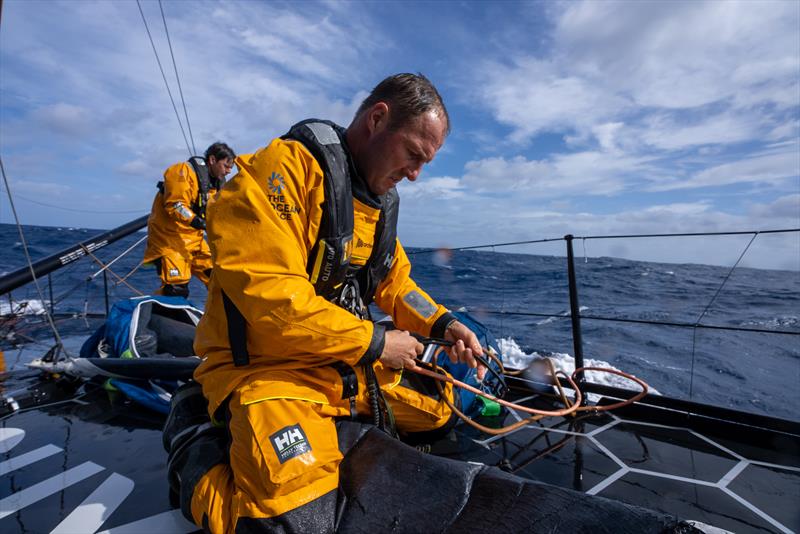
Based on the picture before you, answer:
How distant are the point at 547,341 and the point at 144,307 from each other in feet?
26.1

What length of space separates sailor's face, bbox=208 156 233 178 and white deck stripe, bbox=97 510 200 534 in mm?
3852

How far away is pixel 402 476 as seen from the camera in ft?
4.77

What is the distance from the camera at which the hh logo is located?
1.39 meters

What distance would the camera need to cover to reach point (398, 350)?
1699mm

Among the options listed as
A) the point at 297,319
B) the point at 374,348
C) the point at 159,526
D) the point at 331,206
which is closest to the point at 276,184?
the point at 331,206

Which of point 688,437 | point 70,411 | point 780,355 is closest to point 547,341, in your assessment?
point 780,355

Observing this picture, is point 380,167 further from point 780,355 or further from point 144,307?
point 780,355

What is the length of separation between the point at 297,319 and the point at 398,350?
42 centimetres

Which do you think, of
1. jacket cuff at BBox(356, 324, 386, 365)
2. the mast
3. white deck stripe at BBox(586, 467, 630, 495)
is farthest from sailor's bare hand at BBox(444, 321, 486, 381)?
the mast

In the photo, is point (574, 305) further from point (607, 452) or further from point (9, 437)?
point (9, 437)

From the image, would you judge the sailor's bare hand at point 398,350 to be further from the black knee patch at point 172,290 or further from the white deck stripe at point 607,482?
the black knee patch at point 172,290

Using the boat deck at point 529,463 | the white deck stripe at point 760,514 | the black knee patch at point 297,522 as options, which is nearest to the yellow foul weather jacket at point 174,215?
the boat deck at point 529,463

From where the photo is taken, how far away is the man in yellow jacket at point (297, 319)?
1425 millimetres

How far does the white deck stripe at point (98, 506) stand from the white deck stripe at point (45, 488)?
0.17 m
